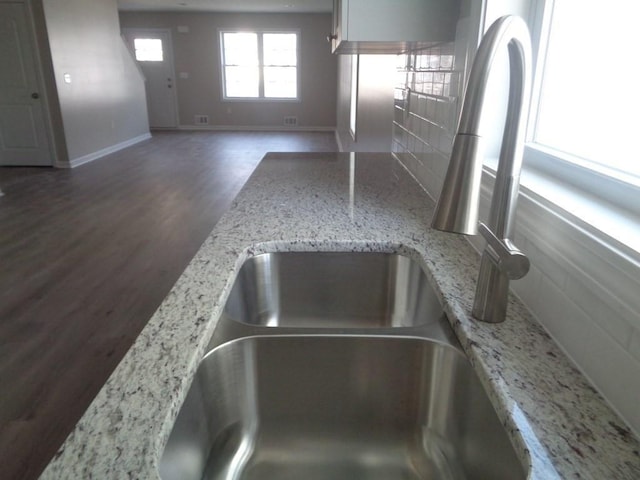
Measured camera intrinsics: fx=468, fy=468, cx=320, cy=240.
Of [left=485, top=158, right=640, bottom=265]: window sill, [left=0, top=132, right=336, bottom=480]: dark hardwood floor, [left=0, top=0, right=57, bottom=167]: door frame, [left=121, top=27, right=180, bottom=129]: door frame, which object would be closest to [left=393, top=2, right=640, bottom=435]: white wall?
[left=485, top=158, right=640, bottom=265]: window sill

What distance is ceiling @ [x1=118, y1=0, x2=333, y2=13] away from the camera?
8844mm

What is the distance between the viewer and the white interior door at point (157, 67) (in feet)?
34.3

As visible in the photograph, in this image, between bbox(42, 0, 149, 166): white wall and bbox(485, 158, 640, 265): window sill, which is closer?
bbox(485, 158, 640, 265): window sill

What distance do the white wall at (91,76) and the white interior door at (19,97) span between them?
30 cm

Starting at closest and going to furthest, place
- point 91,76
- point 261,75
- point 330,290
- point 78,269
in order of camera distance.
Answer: point 330,290, point 78,269, point 91,76, point 261,75

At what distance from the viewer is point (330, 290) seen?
123 cm

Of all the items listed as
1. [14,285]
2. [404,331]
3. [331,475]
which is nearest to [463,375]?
[404,331]

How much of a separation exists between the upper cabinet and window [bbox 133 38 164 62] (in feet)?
34.3

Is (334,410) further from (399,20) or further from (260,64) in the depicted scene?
(260,64)

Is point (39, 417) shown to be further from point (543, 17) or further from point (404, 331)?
point (543, 17)

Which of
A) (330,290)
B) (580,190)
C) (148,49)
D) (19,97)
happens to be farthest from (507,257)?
(148,49)

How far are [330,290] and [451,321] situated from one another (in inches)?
18.2

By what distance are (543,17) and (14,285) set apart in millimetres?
3143

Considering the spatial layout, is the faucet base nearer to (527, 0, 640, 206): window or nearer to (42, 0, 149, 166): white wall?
(527, 0, 640, 206): window
